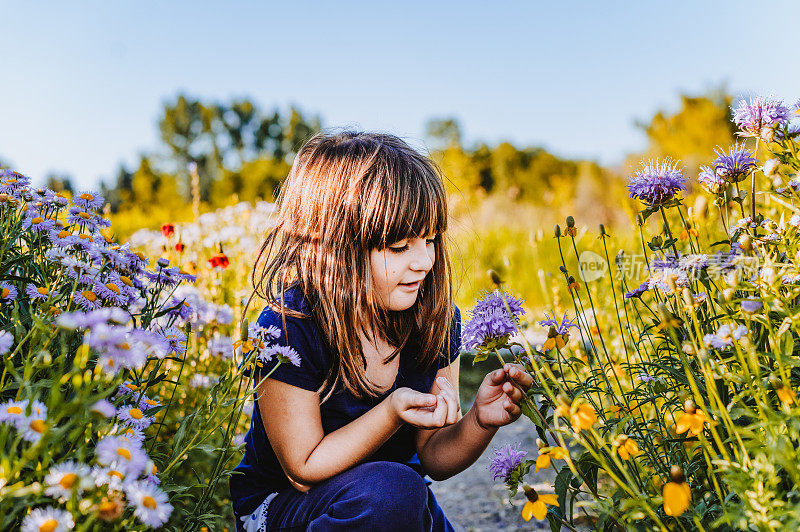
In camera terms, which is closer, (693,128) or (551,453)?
(551,453)

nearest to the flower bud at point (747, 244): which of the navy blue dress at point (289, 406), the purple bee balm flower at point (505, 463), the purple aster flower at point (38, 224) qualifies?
the purple bee balm flower at point (505, 463)

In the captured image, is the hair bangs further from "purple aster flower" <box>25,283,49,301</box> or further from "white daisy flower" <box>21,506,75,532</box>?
"white daisy flower" <box>21,506,75,532</box>

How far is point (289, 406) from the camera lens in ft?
4.63

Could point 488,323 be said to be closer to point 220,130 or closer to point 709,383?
point 709,383

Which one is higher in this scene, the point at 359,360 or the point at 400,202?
the point at 400,202

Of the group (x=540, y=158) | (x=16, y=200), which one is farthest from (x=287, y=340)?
(x=540, y=158)

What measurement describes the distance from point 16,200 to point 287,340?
0.71 metres

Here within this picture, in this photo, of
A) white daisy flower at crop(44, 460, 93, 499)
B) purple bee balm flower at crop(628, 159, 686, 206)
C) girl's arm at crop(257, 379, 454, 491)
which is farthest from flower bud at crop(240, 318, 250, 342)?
purple bee balm flower at crop(628, 159, 686, 206)

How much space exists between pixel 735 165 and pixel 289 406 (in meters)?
1.10

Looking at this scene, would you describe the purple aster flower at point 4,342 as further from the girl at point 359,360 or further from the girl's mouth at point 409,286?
the girl's mouth at point 409,286

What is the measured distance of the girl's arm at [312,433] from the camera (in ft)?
4.43

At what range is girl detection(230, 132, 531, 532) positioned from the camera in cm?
133

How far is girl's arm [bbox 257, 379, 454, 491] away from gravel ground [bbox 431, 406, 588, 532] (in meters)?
0.73

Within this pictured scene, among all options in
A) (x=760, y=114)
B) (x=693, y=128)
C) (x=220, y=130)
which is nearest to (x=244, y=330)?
(x=760, y=114)
